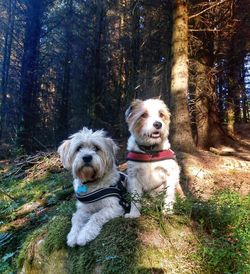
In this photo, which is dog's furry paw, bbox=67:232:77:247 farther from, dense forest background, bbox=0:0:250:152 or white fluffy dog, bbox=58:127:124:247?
dense forest background, bbox=0:0:250:152

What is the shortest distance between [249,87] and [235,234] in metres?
21.6

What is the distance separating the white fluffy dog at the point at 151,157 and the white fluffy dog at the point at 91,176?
1.02 feet

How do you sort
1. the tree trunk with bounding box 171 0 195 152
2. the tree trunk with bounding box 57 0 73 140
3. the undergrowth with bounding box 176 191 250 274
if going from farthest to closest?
the tree trunk with bounding box 57 0 73 140, the tree trunk with bounding box 171 0 195 152, the undergrowth with bounding box 176 191 250 274

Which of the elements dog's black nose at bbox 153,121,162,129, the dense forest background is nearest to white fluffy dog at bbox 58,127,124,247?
dog's black nose at bbox 153,121,162,129

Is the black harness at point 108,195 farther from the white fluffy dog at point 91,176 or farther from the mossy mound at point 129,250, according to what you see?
the mossy mound at point 129,250

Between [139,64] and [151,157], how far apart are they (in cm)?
1205

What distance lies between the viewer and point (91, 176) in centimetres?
494

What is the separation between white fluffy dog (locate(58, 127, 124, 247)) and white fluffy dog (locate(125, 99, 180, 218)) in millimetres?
311

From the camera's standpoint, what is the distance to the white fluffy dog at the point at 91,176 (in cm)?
470

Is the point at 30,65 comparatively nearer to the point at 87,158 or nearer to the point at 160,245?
the point at 87,158

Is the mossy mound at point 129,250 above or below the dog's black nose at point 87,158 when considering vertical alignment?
below

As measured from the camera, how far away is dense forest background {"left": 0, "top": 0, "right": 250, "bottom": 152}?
10.3 metres

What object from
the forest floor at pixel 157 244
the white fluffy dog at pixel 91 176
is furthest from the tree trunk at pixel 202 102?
the white fluffy dog at pixel 91 176

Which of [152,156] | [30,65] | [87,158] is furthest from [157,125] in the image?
[30,65]
